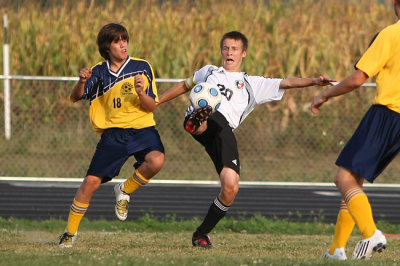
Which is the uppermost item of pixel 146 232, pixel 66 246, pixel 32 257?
pixel 32 257

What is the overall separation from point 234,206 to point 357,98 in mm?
4295

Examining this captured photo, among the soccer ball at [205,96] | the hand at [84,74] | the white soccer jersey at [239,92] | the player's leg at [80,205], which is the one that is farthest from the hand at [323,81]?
the player's leg at [80,205]

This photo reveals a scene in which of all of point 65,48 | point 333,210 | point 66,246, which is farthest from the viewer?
point 65,48

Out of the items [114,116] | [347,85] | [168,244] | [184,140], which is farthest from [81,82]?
Answer: [184,140]

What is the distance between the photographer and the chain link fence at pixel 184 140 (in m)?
15.8

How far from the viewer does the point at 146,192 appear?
611 inches

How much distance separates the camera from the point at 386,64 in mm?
6898

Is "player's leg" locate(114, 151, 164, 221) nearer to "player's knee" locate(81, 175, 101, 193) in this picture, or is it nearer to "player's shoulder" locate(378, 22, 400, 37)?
"player's knee" locate(81, 175, 101, 193)

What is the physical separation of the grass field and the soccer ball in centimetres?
131

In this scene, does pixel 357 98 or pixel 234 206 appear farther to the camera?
pixel 357 98

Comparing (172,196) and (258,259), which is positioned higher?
(258,259)

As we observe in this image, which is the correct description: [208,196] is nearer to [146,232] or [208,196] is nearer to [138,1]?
[146,232]

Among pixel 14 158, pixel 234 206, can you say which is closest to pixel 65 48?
pixel 14 158

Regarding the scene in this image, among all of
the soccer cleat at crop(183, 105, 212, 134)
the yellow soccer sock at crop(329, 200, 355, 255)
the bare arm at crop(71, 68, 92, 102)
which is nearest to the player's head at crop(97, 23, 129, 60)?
the bare arm at crop(71, 68, 92, 102)
